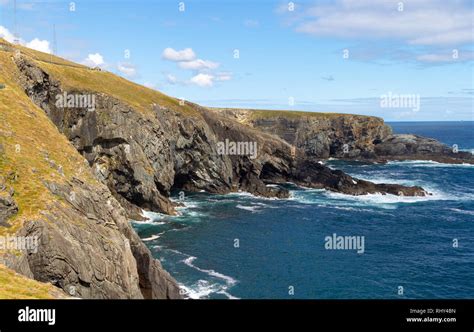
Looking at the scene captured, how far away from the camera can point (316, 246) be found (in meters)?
62.3

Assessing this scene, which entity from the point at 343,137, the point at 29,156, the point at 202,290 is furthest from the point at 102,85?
the point at 343,137

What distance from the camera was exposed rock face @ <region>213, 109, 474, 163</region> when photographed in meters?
161

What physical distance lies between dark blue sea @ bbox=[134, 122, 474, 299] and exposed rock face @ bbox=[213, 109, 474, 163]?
62893mm

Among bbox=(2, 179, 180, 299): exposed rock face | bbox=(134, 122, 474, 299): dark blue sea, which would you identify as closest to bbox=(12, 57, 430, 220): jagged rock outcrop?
bbox=(134, 122, 474, 299): dark blue sea

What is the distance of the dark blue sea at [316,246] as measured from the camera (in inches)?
1880

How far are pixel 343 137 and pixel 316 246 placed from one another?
109 m

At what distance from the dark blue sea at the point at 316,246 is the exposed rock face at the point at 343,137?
62.9 meters

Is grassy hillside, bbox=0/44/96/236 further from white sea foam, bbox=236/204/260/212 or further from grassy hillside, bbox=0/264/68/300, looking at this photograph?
white sea foam, bbox=236/204/260/212

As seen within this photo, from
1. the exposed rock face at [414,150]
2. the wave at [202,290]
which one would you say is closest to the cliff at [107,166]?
the wave at [202,290]

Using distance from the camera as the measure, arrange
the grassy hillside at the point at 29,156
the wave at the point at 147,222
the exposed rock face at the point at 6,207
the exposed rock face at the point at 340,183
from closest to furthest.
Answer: the exposed rock face at the point at 6,207 < the grassy hillside at the point at 29,156 < the wave at the point at 147,222 < the exposed rock face at the point at 340,183

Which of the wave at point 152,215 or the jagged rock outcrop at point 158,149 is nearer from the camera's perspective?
the jagged rock outcrop at point 158,149

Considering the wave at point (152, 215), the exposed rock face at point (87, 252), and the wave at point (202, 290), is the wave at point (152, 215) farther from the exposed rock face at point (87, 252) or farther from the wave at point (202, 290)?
the exposed rock face at point (87, 252)

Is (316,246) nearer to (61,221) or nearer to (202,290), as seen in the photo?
(202,290)

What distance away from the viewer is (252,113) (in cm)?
17250
